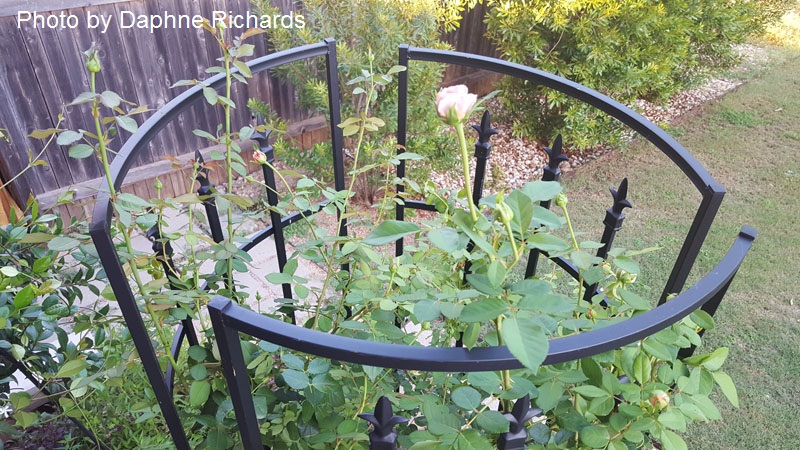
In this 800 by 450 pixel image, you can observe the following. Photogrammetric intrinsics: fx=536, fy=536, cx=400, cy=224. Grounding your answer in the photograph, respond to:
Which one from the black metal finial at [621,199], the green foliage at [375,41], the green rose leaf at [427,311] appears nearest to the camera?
the green rose leaf at [427,311]

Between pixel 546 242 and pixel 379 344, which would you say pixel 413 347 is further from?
pixel 546 242

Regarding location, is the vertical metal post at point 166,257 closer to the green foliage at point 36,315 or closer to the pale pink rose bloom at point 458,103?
the green foliage at point 36,315

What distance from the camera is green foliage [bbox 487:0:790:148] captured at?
3625 mm

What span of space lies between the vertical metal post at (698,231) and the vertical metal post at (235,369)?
909mm

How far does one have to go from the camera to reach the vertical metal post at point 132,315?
85 centimetres

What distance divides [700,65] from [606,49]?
1.86 metres

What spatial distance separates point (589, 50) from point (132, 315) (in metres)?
3.56

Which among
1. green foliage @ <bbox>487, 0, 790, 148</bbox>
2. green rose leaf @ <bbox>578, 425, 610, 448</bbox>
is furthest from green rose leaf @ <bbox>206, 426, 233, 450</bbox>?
green foliage @ <bbox>487, 0, 790, 148</bbox>

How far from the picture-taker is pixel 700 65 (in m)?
4.91

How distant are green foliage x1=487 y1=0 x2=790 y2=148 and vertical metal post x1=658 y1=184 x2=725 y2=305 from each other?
269 centimetres

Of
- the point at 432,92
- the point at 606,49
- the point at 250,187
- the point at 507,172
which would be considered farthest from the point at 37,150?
the point at 606,49

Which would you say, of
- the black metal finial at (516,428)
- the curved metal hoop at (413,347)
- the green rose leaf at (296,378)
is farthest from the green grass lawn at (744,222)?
the green rose leaf at (296,378)

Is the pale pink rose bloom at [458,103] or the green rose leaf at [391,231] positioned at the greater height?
the pale pink rose bloom at [458,103]

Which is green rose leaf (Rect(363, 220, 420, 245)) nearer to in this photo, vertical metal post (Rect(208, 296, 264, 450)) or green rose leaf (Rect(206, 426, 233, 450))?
vertical metal post (Rect(208, 296, 264, 450))
